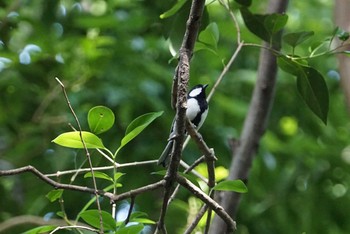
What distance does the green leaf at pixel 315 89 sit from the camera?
2.11 m

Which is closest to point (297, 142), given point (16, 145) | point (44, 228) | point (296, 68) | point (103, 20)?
point (103, 20)

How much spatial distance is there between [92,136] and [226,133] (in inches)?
73.3

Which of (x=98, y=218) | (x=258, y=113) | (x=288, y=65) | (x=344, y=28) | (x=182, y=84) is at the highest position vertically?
(x=182, y=84)

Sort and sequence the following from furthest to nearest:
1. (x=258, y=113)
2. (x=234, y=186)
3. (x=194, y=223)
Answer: (x=258, y=113)
(x=194, y=223)
(x=234, y=186)

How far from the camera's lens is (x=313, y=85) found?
2.12 metres

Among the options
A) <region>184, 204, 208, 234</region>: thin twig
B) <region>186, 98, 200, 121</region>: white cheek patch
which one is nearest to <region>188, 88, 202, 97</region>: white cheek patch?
<region>186, 98, 200, 121</region>: white cheek patch

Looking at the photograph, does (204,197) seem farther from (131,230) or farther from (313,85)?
(313,85)

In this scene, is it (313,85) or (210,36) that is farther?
(210,36)

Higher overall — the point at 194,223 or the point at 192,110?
the point at 192,110

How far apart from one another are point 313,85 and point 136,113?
159 cm

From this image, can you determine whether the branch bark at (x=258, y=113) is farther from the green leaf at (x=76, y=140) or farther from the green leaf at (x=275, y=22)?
the green leaf at (x=76, y=140)

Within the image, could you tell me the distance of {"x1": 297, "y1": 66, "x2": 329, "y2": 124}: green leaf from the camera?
83.1 inches

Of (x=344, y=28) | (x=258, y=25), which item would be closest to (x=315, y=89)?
(x=258, y=25)

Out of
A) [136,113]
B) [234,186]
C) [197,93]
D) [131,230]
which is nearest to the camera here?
[131,230]
